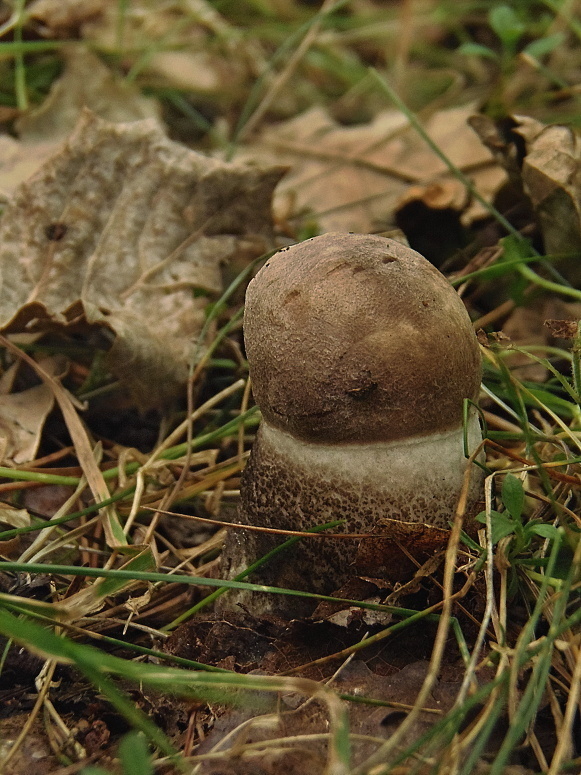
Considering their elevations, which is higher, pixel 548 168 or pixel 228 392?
pixel 548 168

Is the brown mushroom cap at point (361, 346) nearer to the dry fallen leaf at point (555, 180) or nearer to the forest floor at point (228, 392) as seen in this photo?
the forest floor at point (228, 392)

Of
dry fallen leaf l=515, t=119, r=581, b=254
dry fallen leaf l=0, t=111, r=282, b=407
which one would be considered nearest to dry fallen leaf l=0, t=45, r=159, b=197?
dry fallen leaf l=0, t=111, r=282, b=407

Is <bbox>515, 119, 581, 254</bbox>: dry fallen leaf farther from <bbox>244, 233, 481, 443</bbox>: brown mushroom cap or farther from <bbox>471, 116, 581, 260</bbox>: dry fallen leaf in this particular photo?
<bbox>244, 233, 481, 443</bbox>: brown mushroom cap

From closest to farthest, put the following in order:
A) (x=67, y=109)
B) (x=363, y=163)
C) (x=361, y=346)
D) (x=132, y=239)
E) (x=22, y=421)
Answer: (x=361, y=346), (x=22, y=421), (x=132, y=239), (x=67, y=109), (x=363, y=163)

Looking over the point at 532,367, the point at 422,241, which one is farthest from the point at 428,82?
the point at 532,367

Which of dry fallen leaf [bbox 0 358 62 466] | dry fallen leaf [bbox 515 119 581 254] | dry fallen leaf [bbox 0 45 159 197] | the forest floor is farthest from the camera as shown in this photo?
dry fallen leaf [bbox 0 45 159 197]

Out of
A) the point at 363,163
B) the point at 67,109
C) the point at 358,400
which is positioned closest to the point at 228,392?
the point at 358,400

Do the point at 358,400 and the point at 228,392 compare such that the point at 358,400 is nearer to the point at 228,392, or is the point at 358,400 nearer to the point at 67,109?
the point at 228,392

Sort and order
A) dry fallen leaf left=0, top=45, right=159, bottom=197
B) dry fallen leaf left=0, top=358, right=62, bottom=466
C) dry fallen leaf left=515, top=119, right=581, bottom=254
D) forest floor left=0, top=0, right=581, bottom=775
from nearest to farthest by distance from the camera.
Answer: forest floor left=0, top=0, right=581, bottom=775, dry fallen leaf left=0, top=358, right=62, bottom=466, dry fallen leaf left=515, top=119, right=581, bottom=254, dry fallen leaf left=0, top=45, right=159, bottom=197
